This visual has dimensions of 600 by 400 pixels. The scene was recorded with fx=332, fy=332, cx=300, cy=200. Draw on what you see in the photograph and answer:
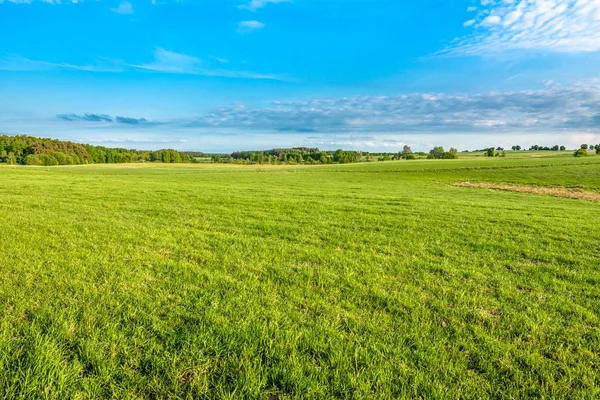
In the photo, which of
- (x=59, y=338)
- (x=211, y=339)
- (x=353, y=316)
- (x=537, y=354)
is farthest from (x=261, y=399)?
(x=537, y=354)

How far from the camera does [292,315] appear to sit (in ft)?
14.5

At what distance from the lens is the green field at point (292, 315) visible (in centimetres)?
317

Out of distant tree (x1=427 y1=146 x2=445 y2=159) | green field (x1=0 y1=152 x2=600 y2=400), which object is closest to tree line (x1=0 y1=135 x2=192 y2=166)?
distant tree (x1=427 y1=146 x2=445 y2=159)

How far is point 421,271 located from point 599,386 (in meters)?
3.24

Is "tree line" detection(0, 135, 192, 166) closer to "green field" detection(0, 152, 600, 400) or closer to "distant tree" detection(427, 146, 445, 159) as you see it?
"distant tree" detection(427, 146, 445, 159)

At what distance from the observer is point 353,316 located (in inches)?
177

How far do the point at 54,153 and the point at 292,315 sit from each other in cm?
13686

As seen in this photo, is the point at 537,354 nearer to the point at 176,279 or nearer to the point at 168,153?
the point at 176,279

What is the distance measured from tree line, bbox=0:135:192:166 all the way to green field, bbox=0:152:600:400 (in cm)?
12431

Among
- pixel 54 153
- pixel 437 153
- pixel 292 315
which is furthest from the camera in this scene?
pixel 437 153

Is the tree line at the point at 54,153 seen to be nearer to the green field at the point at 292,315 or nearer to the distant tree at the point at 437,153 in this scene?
the distant tree at the point at 437,153

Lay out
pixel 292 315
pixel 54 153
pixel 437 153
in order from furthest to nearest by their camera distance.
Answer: pixel 437 153 < pixel 54 153 < pixel 292 315

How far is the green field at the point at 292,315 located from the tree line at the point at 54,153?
124310 millimetres

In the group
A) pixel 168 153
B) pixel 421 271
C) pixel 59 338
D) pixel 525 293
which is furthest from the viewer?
pixel 168 153
